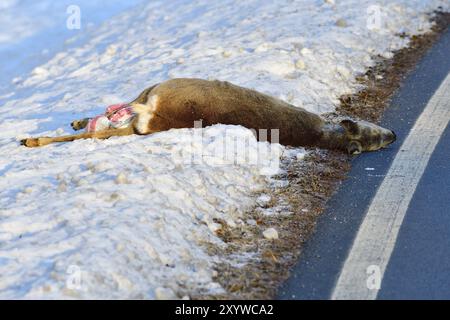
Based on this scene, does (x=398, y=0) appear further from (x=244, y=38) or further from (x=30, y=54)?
(x=30, y=54)

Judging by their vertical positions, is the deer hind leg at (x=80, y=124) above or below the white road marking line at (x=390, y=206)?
above

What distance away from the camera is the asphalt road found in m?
4.72

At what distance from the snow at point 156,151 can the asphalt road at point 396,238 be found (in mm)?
556

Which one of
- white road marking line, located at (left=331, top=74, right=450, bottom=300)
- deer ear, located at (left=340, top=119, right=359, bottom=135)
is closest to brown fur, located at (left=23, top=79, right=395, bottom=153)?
deer ear, located at (left=340, top=119, right=359, bottom=135)

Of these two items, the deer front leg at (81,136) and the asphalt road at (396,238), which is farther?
the deer front leg at (81,136)

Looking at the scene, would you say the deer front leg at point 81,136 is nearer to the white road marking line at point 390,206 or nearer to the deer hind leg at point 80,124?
the deer hind leg at point 80,124

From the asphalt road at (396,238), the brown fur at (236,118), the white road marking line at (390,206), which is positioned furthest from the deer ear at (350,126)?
the white road marking line at (390,206)

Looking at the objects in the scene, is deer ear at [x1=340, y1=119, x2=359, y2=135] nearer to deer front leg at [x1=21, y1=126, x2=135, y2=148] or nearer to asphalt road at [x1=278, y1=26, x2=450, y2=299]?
asphalt road at [x1=278, y1=26, x2=450, y2=299]

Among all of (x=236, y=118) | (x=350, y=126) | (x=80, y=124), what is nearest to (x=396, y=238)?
(x=350, y=126)

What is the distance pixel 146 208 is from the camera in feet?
17.5

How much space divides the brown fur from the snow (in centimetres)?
21

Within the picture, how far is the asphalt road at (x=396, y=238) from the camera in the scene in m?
4.72

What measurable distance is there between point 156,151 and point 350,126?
1.82 m
